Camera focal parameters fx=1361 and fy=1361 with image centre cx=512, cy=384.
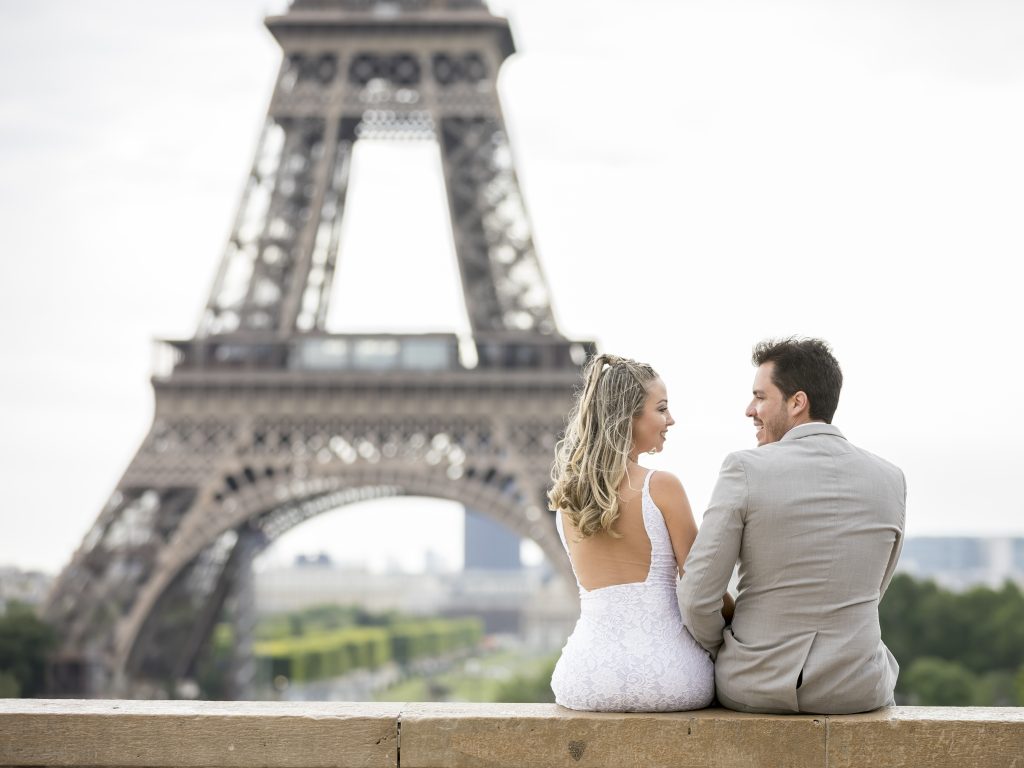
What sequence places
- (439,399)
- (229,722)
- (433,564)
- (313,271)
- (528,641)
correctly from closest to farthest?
(229,722) → (439,399) → (313,271) → (528,641) → (433,564)

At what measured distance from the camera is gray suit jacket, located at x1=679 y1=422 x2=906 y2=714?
476 centimetres

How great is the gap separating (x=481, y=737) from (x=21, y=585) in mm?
30255

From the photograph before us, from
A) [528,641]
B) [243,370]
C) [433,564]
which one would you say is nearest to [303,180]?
[243,370]

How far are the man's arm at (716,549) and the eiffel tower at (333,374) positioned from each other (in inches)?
866

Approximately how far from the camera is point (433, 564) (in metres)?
199

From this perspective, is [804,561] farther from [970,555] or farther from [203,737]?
[970,555]

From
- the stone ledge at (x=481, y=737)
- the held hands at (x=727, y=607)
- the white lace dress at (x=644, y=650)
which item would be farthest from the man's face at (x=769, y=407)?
the stone ledge at (x=481, y=737)

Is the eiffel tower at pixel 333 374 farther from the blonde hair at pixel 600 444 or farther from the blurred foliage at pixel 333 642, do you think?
the blonde hair at pixel 600 444

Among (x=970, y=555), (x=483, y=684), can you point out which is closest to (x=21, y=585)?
(x=483, y=684)

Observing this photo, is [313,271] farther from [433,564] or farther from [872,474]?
[433,564]

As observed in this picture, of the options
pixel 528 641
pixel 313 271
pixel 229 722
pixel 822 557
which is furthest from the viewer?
pixel 528 641

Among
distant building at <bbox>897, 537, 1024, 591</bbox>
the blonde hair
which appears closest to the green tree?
the blonde hair

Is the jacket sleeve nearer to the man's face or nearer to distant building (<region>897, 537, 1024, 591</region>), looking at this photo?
the man's face

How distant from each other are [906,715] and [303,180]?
2705 cm
